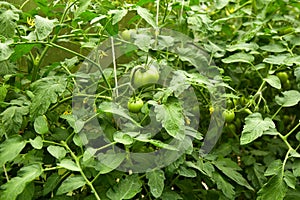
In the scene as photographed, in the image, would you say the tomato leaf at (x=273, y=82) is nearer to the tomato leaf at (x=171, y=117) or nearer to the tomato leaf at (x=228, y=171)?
the tomato leaf at (x=228, y=171)

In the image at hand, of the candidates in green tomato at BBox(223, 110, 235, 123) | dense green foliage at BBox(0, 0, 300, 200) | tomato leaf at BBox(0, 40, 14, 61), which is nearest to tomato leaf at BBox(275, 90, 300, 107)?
dense green foliage at BBox(0, 0, 300, 200)

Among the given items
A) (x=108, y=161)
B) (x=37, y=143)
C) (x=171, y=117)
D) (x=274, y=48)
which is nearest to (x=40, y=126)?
(x=37, y=143)

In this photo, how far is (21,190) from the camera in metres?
0.73

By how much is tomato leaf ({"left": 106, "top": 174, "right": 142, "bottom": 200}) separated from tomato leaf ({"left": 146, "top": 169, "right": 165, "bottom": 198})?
0.02 meters

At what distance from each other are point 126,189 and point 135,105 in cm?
16

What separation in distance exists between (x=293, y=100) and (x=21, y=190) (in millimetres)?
599

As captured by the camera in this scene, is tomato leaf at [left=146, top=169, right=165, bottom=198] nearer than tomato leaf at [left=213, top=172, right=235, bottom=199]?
Yes

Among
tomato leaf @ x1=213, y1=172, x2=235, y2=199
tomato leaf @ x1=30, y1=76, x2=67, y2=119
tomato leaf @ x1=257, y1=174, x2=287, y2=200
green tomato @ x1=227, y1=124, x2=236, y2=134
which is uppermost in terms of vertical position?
tomato leaf @ x1=30, y1=76, x2=67, y2=119

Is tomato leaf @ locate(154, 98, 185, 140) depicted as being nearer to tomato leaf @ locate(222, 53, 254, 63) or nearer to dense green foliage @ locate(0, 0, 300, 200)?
dense green foliage @ locate(0, 0, 300, 200)

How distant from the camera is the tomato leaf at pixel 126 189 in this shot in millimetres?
793

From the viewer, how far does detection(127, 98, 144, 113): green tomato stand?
2.78 feet

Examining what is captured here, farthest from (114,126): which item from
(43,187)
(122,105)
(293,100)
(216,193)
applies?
(293,100)

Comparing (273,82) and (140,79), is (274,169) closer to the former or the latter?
(273,82)

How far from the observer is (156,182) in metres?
0.82
